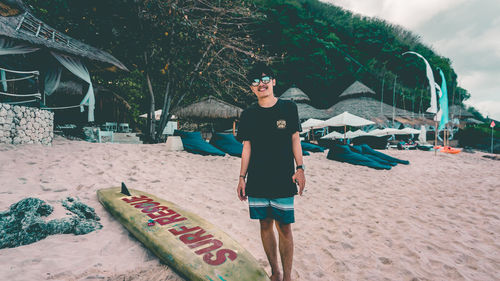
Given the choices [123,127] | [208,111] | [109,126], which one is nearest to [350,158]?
[208,111]

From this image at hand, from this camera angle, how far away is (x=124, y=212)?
2.57 metres

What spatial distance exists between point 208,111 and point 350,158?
765 centimetres

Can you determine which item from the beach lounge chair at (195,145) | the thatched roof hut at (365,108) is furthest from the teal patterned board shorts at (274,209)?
the thatched roof hut at (365,108)

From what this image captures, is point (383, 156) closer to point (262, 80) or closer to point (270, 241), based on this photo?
point (270, 241)

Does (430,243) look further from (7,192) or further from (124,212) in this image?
(7,192)

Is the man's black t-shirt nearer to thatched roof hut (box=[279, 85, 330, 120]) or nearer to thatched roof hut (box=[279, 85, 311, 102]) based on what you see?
thatched roof hut (box=[279, 85, 330, 120])

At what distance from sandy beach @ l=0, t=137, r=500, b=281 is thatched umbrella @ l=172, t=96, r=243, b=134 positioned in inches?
247

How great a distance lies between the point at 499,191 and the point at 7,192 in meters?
8.92

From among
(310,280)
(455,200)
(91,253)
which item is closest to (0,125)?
(91,253)

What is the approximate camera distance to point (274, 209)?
1.66 meters

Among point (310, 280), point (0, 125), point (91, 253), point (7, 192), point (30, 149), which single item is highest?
point (0, 125)

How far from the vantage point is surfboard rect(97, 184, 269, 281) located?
176cm

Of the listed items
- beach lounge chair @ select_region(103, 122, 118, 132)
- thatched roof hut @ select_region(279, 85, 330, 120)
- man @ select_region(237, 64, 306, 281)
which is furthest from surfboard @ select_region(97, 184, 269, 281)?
thatched roof hut @ select_region(279, 85, 330, 120)

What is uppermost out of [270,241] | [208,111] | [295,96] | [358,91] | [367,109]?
[358,91]
